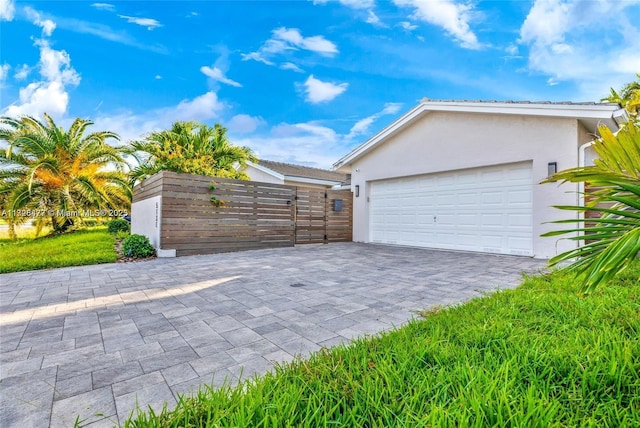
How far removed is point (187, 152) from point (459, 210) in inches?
356

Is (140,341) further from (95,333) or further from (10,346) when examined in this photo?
(10,346)

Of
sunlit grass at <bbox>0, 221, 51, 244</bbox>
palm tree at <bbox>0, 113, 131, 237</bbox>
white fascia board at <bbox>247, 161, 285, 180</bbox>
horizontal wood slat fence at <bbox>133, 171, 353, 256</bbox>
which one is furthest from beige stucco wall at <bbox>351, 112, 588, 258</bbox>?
sunlit grass at <bbox>0, 221, 51, 244</bbox>

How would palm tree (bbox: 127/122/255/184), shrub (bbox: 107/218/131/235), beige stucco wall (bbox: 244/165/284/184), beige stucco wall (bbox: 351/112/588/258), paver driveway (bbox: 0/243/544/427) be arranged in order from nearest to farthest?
paver driveway (bbox: 0/243/544/427)
beige stucco wall (bbox: 351/112/588/258)
palm tree (bbox: 127/122/255/184)
shrub (bbox: 107/218/131/235)
beige stucco wall (bbox: 244/165/284/184)

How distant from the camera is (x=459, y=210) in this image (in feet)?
28.7

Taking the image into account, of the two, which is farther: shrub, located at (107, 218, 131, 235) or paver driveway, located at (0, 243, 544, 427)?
shrub, located at (107, 218, 131, 235)

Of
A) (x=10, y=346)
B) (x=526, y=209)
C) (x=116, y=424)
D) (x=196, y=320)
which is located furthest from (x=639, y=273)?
(x=10, y=346)

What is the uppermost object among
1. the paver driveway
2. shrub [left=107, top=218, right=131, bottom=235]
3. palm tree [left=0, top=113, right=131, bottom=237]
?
palm tree [left=0, top=113, right=131, bottom=237]

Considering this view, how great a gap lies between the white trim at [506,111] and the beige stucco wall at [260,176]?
521 centimetres

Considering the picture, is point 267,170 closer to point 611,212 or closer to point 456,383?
point 456,383

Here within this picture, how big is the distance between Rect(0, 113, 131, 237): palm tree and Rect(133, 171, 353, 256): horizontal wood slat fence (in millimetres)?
1942

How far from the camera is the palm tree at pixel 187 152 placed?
401 inches

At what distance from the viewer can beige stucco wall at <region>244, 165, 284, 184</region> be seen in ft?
50.0

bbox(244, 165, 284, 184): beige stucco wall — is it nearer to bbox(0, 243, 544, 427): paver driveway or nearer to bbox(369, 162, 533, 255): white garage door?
bbox(369, 162, 533, 255): white garage door

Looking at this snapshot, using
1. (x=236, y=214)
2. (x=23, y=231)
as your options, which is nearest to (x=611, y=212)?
(x=236, y=214)
